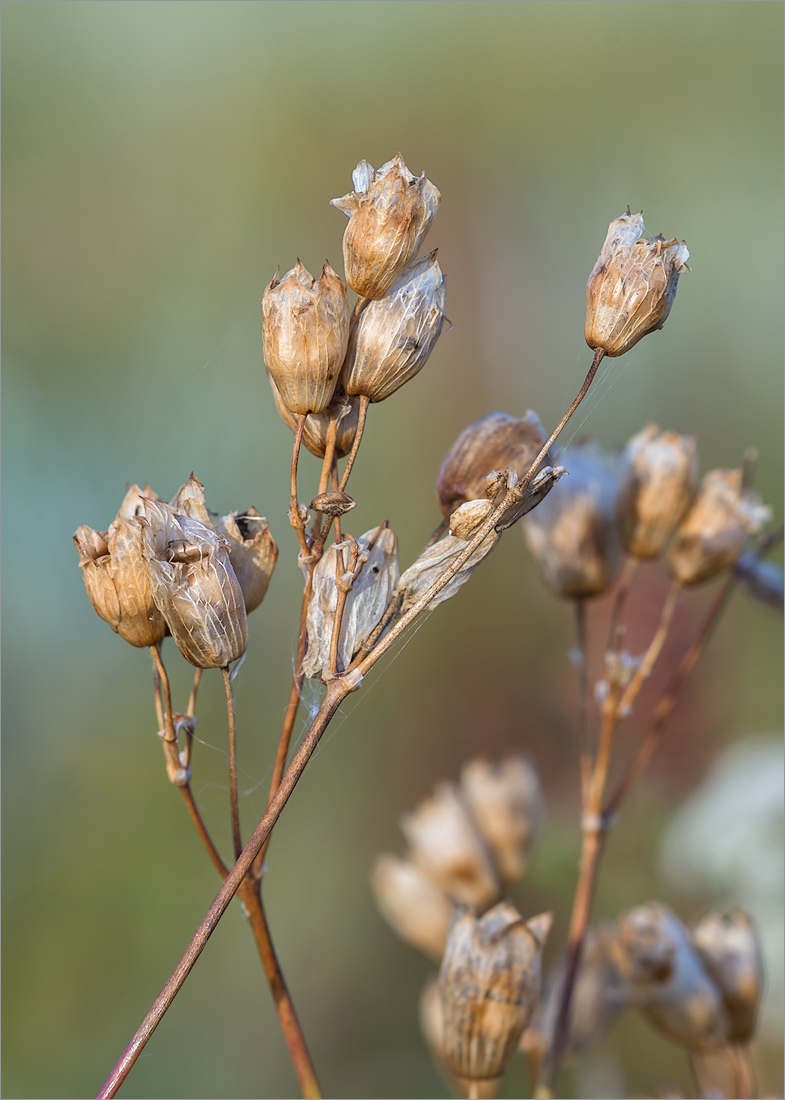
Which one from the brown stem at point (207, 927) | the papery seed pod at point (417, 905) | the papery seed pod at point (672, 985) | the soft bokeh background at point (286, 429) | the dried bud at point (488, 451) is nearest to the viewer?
the brown stem at point (207, 927)

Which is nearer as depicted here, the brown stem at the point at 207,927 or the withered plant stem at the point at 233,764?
the brown stem at the point at 207,927

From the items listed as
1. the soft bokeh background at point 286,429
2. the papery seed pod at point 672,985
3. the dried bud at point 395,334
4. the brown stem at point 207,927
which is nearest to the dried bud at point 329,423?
the dried bud at point 395,334

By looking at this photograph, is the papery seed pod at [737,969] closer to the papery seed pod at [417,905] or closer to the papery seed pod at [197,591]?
the papery seed pod at [417,905]

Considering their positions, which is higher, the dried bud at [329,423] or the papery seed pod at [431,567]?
the dried bud at [329,423]

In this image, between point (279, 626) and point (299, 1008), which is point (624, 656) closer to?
point (279, 626)

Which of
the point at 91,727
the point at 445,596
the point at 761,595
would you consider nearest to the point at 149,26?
the point at 91,727

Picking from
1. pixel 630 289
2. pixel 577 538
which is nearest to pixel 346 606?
pixel 630 289

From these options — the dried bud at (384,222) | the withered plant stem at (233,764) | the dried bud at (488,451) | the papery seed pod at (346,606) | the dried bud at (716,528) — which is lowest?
the withered plant stem at (233,764)
